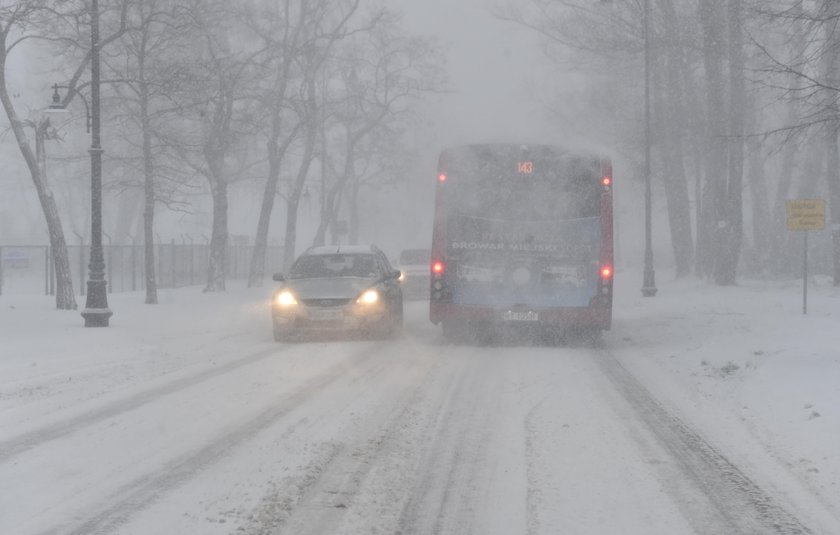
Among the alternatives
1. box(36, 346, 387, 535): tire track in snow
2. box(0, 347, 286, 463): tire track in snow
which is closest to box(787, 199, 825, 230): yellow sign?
box(0, 347, 286, 463): tire track in snow

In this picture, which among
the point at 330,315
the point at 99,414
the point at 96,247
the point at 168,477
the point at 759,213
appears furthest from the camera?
the point at 759,213

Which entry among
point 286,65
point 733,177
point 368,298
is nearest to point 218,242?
point 286,65

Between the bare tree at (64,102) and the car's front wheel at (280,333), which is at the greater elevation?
Result: the bare tree at (64,102)

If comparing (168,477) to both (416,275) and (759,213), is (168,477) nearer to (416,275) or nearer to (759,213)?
(416,275)

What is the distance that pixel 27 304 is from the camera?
25062mm

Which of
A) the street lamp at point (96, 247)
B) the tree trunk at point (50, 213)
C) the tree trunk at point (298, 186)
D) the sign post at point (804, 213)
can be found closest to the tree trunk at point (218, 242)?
the tree trunk at point (298, 186)

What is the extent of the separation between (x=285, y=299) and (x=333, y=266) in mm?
1638

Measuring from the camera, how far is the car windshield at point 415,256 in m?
30.9

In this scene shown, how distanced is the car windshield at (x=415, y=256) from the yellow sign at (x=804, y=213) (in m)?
14.0

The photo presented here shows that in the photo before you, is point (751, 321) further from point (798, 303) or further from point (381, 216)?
point (381, 216)

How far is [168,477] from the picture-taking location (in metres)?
6.80

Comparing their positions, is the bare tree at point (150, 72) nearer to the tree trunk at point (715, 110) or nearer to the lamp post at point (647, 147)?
the lamp post at point (647, 147)

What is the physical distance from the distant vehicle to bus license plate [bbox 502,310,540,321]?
1408cm

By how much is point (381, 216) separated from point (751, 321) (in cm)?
7085
